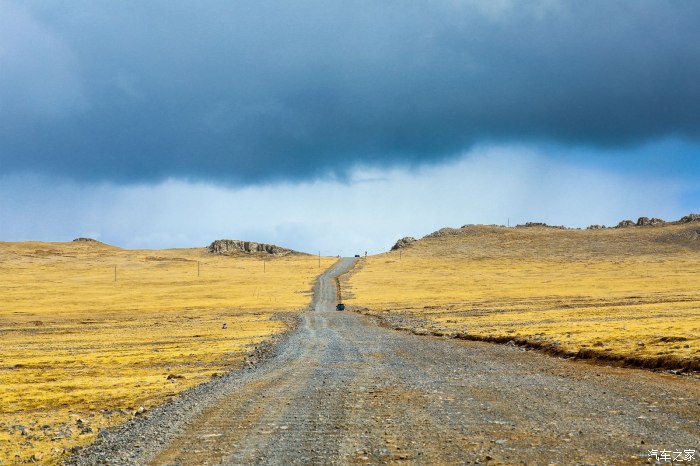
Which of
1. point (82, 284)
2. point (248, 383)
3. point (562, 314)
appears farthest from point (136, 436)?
point (82, 284)

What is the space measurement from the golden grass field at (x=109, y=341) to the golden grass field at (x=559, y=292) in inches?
Result: 652

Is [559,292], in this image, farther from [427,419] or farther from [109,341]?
[427,419]

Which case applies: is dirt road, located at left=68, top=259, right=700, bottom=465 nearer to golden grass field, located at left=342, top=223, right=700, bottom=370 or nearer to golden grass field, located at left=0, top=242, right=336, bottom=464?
golden grass field, located at left=0, top=242, right=336, bottom=464

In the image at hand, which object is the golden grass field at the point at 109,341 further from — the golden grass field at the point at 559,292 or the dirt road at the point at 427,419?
the golden grass field at the point at 559,292

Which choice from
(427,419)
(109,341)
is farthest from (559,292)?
(427,419)

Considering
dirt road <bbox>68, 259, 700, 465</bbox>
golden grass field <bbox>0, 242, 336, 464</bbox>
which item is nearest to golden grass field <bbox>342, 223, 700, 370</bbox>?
dirt road <bbox>68, 259, 700, 465</bbox>

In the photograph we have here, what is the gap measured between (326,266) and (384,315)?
10608 centimetres

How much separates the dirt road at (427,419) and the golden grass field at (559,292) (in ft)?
22.8

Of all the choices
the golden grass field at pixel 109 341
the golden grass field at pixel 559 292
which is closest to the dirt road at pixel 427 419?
the golden grass field at pixel 109 341

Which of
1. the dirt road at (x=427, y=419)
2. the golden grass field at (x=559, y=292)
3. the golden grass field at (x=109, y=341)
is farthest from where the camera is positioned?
the golden grass field at (x=559, y=292)

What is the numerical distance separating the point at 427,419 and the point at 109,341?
36.0 metres

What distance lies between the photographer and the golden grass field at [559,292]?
31953 millimetres

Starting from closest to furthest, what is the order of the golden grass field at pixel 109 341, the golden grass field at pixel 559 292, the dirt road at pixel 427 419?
1. the dirt road at pixel 427 419
2. the golden grass field at pixel 109 341
3. the golden grass field at pixel 559 292

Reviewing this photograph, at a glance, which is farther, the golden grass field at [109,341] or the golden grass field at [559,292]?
the golden grass field at [559,292]
